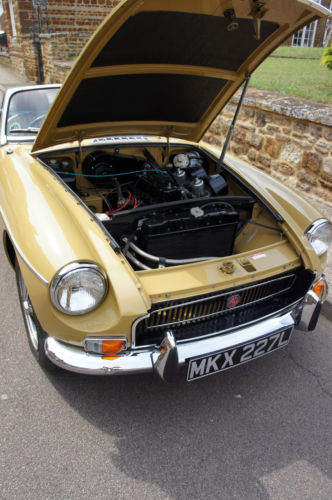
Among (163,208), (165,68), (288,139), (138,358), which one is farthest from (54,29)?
(138,358)

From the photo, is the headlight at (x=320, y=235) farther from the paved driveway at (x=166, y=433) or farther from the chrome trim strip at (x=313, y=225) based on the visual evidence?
the paved driveway at (x=166, y=433)

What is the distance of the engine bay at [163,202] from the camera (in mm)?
2314

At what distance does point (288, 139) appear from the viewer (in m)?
5.02

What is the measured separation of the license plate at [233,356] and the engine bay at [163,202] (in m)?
0.59

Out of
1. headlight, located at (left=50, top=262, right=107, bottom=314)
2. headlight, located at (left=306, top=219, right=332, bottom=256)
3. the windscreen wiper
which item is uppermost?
the windscreen wiper

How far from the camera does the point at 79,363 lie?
72.8 inches

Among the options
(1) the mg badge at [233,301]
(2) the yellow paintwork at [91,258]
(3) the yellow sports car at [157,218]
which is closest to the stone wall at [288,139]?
(3) the yellow sports car at [157,218]

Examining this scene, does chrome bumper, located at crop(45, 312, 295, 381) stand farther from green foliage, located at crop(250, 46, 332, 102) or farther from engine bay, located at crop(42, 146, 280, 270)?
green foliage, located at crop(250, 46, 332, 102)

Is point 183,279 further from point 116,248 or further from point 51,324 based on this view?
point 51,324

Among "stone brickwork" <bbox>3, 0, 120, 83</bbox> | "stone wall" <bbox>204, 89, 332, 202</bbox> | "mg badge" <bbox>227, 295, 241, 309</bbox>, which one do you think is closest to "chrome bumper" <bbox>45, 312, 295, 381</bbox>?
"mg badge" <bbox>227, 295, 241, 309</bbox>

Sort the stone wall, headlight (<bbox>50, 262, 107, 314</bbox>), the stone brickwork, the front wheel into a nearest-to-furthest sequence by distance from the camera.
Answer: headlight (<bbox>50, 262, 107, 314</bbox>), the front wheel, the stone wall, the stone brickwork

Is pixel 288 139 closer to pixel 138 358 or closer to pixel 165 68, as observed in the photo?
pixel 165 68

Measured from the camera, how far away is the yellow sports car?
6.12 ft

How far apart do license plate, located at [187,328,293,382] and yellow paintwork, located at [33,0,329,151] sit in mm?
1759
